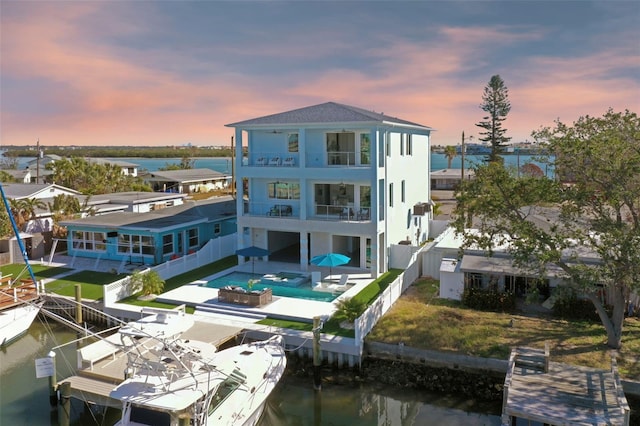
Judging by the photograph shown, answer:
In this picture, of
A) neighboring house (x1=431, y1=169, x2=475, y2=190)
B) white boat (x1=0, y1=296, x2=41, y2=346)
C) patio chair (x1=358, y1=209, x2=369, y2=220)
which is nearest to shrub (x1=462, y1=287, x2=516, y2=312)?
patio chair (x1=358, y1=209, x2=369, y2=220)

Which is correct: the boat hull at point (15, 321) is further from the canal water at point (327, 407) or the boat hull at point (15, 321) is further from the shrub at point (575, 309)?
the shrub at point (575, 309)

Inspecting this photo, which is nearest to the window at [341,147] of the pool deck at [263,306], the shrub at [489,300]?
the pool deck at [263,306]

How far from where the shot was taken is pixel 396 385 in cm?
1733

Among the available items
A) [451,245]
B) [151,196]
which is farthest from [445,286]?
[151,196]

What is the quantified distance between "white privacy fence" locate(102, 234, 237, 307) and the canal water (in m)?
4.96

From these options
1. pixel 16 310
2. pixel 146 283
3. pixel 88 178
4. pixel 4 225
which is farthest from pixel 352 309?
pixel 88 178

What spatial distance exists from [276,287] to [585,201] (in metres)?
14.3

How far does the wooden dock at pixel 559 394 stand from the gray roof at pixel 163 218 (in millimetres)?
21331

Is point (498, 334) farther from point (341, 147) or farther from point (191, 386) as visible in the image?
point (341, 147)

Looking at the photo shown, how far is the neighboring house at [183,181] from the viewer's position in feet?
225

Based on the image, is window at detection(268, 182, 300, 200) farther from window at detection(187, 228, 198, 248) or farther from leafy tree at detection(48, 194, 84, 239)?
leafy tree at detection(48, 194, 84, 239)

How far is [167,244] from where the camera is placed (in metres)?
31.0

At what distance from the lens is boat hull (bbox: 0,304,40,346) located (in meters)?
21.2

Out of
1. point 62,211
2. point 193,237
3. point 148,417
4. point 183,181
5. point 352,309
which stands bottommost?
point 148,417
